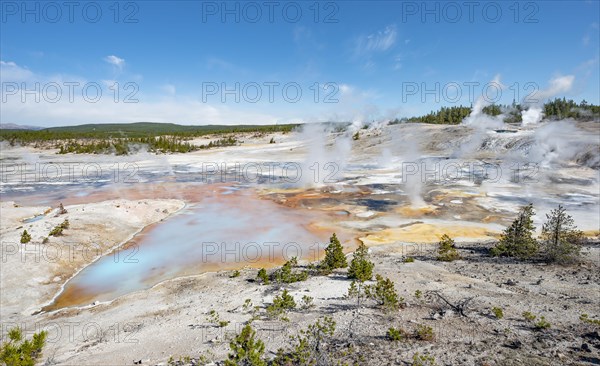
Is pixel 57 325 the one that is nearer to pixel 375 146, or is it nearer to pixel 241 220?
pixel 241 220

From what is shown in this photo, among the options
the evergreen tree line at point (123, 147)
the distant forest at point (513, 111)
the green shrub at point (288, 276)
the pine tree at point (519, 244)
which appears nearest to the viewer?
the green shrub at point (288, 276)

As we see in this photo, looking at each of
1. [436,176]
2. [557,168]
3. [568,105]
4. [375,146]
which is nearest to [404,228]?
[436,176]

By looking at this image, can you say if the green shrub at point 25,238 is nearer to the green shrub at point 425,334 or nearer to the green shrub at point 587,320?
the green shrub at point 425,334

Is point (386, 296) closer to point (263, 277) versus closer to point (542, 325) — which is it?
point (542, 325)

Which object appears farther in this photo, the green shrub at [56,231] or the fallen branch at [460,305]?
the green shrub at [56,231]

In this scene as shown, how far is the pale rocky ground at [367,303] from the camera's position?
21.5 ft

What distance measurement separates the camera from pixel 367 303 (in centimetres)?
862

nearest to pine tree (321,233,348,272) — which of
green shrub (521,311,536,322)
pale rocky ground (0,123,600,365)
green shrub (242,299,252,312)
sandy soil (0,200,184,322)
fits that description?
pale rocky ground (0,123,600,365)

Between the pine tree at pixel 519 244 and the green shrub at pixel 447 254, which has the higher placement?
the pine tree at pixel 519 244

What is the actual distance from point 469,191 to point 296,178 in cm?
1389

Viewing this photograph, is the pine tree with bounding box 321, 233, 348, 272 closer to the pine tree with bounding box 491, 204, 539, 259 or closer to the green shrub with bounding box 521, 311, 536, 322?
the green shrub with bounding box 521, 311, 536, 322

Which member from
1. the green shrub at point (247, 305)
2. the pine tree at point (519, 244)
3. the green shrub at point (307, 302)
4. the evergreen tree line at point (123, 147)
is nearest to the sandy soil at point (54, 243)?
the green shrub at point (247, 305)

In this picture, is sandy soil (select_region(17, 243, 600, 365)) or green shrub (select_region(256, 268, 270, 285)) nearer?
sandy soil (select_region(17, 243, 600, 365))

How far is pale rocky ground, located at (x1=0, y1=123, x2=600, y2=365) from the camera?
6.55m
